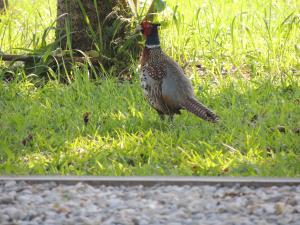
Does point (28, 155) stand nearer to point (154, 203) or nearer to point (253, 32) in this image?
point (154, 203)

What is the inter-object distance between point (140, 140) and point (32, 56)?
2.69m

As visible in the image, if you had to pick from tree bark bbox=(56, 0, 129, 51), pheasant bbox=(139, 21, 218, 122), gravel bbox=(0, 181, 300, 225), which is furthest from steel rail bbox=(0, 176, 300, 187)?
tree bark bbox=(56, 0, 129, 51)

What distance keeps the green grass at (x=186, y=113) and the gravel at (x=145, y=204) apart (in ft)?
3.32

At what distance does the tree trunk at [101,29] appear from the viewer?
30.2 feet

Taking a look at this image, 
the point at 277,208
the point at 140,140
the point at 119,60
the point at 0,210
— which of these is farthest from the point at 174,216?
the point at 119,60

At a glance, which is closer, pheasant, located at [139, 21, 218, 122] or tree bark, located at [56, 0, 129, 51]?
pheasant, located at [139, 21, 218, 122]

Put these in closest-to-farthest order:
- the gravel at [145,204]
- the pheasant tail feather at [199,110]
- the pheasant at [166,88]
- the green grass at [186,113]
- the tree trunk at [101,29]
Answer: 1. the gravel at [145,204]
2. the green grass at [186,113]
3. the pheasant tail feather at [199,110]
4. the pheasant at [166,88]
5. the tree trunk at [101,29]

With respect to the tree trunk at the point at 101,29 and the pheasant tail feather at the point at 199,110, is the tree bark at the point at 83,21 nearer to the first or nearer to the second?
the tree trunk at the point at 101,29

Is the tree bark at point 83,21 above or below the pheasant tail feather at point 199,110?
above

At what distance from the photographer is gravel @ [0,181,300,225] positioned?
443 cm

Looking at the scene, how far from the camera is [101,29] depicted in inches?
366

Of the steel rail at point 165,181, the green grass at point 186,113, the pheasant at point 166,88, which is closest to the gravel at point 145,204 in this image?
the steel rail at point 165,181

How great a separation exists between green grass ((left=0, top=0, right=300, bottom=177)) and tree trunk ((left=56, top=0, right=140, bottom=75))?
0.84 feet

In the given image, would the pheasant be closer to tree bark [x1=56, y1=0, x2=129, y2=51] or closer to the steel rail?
tree bark [x1=56, y1=0, x2=129, y2=51]
